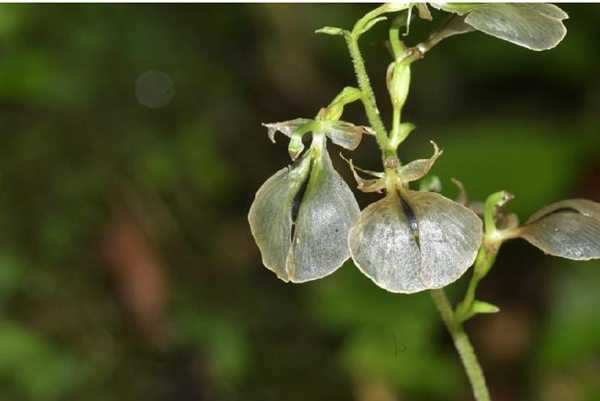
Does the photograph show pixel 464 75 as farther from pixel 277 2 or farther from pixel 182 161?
pixel 182 161

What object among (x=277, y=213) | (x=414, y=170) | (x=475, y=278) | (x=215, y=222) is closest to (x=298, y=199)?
(x=277, y=213)

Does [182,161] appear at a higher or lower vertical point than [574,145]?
higher

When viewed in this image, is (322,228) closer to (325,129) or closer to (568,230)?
(325,129)

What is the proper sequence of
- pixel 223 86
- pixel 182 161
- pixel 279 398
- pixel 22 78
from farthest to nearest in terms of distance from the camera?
1. pixel 223 86
2. pixel 182 161
3. pixel 22 78
4. pixel 279 398

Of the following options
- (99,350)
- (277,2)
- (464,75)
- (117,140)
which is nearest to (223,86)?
(277,2)

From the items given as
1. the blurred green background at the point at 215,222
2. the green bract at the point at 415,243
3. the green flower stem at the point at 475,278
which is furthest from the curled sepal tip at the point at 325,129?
the blurred green background at the point at 215,222

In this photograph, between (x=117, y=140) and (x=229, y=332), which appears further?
(x=117, y=140)

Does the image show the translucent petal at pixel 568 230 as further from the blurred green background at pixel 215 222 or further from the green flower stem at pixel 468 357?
the blurred green background at pixel 215 222

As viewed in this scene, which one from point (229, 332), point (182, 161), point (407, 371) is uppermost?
point (182, 161)
